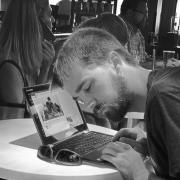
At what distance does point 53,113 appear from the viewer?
6.49 ft

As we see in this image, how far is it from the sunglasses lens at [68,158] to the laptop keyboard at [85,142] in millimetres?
79

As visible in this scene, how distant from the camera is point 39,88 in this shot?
6.30 feet

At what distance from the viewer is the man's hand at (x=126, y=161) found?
1413mm

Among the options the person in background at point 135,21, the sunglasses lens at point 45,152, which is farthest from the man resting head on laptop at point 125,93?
the person in background at point 135,21

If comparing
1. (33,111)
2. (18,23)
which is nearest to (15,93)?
(18,23)

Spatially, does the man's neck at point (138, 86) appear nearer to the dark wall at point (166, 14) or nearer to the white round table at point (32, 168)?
the white round table at point (32, 168)

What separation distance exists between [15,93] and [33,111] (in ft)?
1.97

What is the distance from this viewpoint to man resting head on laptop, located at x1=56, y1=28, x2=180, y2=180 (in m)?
1.17

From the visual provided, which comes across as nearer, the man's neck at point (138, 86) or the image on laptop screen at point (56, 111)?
the man's neck at point (138, 86)

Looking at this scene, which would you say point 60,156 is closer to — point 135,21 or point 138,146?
point 138,146

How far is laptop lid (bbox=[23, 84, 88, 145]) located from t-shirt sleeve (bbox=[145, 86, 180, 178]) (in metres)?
0.73

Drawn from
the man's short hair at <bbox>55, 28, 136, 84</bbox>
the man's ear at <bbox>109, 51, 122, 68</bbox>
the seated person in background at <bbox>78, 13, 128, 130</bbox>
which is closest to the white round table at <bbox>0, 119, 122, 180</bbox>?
the man's short hair at <bbox>55, 28, 136, 84</bbox>

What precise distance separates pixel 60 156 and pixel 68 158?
0.04 meters

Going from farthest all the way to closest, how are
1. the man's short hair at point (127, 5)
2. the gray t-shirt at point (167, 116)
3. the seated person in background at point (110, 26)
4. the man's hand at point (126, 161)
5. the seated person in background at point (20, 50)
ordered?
the man's short hair at point (127, 5)
the seated person in background at point (110, 26)
the seated person in background at point (20, 50)
the man's hand at point (126, 161)
the gray t-shirt at point (167, 116)
